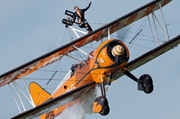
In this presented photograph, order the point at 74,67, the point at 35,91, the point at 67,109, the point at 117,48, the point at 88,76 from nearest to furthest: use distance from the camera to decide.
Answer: the point at 117,48 < the point at 88,76 < the point at 74,67 < the point at 67,109 < the point at 35,91

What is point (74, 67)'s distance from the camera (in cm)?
1619

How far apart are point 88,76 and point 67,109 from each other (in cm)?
287

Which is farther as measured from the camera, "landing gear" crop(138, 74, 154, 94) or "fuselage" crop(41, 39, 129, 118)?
"landing gear" crop(138, 74, 154, 94)

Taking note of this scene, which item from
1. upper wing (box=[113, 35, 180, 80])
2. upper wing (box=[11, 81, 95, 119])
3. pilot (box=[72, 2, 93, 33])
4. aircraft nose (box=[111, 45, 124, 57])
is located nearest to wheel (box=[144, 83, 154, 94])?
upper wing (box=[113, 35, 180, 80])

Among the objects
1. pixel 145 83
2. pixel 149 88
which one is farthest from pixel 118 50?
pixel 149 88

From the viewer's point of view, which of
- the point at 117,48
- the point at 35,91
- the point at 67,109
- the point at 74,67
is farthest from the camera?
the point at 35,91

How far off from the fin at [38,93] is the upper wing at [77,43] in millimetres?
3579

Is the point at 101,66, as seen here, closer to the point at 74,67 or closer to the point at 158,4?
the point at 74,67

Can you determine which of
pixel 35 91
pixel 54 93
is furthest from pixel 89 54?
pixel 35 91

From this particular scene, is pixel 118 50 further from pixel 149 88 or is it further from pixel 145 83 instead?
pixel 149 88

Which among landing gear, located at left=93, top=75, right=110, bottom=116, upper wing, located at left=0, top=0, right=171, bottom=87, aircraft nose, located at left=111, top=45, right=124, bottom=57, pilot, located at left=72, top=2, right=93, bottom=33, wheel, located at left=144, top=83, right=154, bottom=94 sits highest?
pilot, located at left=72, top=2, right=93, bottom=33

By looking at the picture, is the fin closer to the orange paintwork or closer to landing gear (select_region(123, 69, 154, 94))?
the orange paintwork

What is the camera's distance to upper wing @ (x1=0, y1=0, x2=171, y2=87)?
1470 centimetres

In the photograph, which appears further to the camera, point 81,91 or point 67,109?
point 67,109
